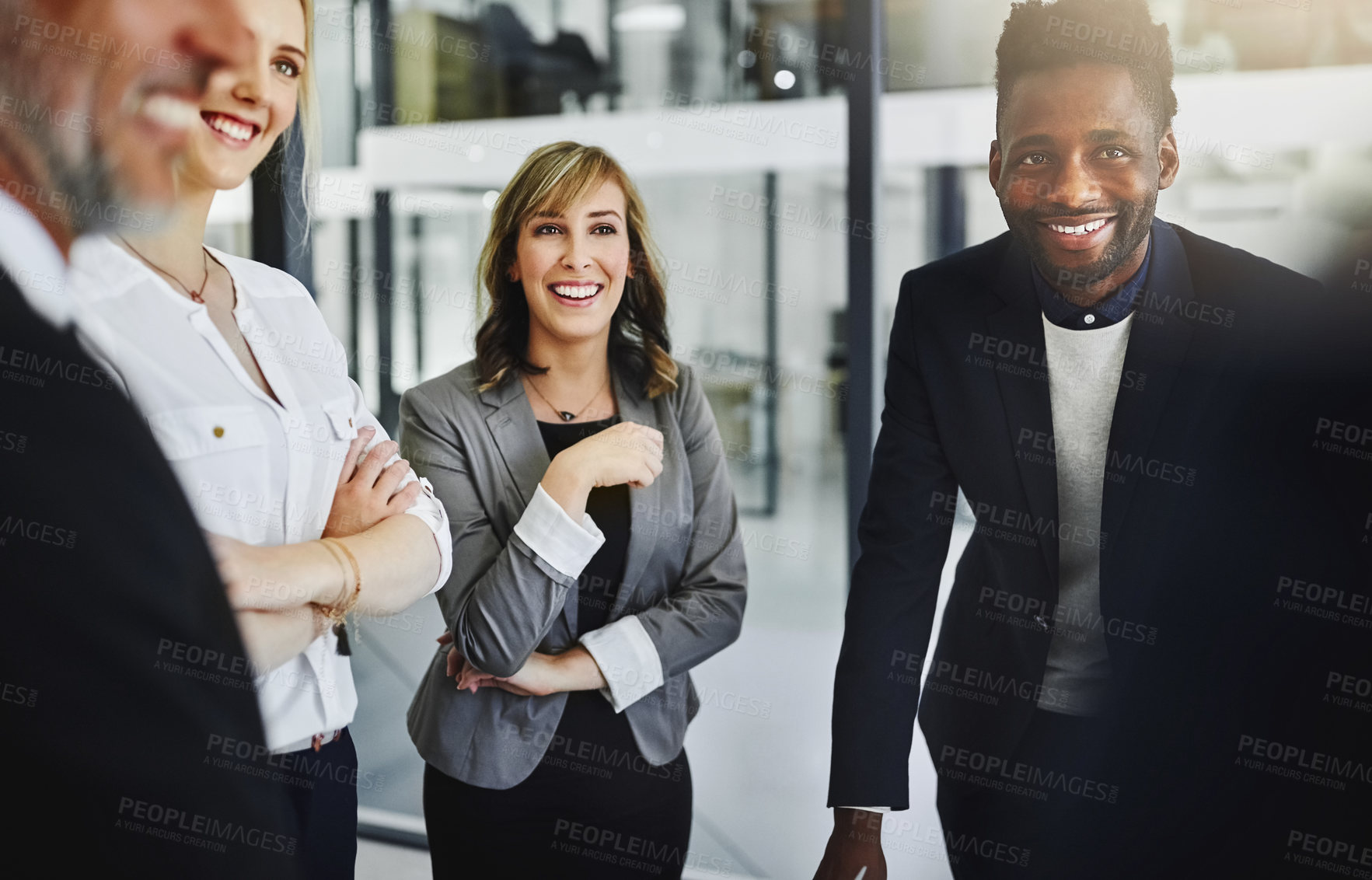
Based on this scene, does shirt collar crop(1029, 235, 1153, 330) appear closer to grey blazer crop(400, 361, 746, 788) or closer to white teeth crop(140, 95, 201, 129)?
grey blazer crop(400, 361, 746, 788)

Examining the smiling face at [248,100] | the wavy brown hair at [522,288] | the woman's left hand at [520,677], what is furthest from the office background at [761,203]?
the woman's left hand at [520,677]

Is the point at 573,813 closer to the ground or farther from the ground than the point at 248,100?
closer to the ground

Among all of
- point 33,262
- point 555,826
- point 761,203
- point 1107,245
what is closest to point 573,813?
point 555,826

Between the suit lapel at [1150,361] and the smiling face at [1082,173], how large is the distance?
0.19 feet

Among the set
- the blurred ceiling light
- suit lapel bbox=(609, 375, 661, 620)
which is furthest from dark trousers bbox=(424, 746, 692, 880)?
the blurred ceiling light

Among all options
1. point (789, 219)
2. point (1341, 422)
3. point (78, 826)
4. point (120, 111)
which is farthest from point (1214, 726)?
point (789, 219)

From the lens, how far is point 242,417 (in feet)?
5.99

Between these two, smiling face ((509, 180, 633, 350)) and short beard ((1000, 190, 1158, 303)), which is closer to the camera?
short beard ((1000, 190, 1158, 303))

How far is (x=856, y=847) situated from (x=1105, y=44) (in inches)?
64.0

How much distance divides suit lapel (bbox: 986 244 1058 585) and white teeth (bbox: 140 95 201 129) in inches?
61.2

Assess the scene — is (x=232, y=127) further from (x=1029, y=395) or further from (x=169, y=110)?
(x=1029, y=395)

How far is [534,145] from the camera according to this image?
3527mm

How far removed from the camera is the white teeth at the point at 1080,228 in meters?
1.92

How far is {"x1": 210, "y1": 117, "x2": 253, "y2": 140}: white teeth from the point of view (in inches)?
75.1
